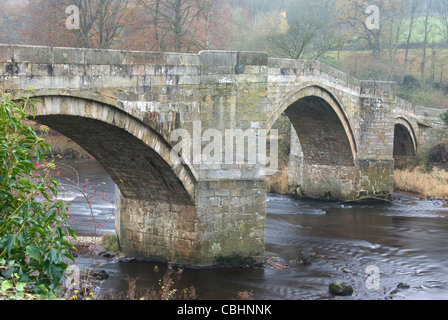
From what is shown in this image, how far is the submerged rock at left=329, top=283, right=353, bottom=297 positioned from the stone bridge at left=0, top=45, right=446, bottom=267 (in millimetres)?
1771

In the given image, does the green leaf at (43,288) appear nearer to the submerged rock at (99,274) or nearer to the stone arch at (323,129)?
the submerged rock at (99,274)

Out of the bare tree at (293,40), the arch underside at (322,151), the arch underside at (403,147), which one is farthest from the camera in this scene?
the bare tree at (293,40)

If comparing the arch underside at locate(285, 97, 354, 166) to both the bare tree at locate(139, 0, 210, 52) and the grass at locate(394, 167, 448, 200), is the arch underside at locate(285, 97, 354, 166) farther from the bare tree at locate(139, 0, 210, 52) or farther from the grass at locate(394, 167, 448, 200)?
the bare tree at locate(139, 0, 210, 52)

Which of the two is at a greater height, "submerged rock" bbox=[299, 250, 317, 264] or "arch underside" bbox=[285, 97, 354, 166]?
"arch underside" bbox=[285, 97, 354, 166]

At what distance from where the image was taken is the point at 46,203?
5820mm

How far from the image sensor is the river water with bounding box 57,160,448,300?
10.8 meters

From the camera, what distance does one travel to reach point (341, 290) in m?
10.6

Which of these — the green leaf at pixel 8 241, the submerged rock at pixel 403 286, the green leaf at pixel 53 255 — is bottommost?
the submerged rock at pixel 403 286

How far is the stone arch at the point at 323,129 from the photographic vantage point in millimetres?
18078

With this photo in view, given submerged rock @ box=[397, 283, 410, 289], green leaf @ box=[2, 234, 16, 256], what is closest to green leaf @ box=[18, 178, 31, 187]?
green leaf @ box=[2, 234, 16, 256]

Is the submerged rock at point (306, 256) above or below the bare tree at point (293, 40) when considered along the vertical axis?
below

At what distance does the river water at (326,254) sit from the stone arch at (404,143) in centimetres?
430

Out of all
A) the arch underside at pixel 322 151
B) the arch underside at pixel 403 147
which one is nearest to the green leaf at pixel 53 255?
the arch underside at pixel 322 151
